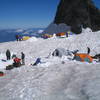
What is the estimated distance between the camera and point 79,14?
56.6 m

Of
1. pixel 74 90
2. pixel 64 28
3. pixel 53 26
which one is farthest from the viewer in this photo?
pixel 53 26

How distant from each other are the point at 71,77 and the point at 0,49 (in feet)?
88.3

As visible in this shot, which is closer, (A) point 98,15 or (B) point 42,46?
(B) point 42,46

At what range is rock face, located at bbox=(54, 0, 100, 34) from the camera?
54125 millimetres

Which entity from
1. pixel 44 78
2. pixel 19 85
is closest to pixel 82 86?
pixel 44 78

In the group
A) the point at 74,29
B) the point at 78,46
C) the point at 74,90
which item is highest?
the point at 74,29

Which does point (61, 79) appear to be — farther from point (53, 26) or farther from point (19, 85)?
point (53, 26)

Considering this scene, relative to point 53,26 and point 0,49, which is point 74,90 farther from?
point 53,26

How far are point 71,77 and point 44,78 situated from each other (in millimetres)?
1897

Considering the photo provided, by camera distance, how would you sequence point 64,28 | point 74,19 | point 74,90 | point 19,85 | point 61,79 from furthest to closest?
point 64,28
point 74,19
point 61,79
point 19,85
point 74,90

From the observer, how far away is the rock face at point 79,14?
5412cm

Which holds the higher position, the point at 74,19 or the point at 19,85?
the point at 74,19

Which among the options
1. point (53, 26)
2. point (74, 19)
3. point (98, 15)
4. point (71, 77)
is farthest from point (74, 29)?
point (71, 77)

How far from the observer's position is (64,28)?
66.1m
